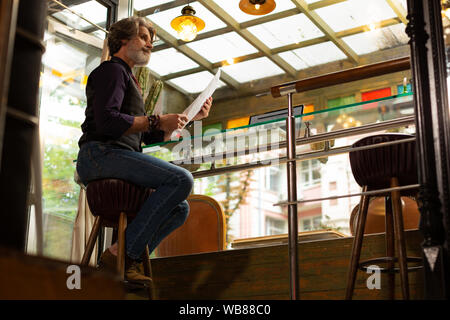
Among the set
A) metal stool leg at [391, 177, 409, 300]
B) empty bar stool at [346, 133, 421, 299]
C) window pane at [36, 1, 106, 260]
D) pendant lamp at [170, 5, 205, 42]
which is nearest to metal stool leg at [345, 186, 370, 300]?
empty bar stool at [346, 133, 421, 299]

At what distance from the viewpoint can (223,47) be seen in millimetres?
9609

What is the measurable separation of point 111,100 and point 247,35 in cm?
687

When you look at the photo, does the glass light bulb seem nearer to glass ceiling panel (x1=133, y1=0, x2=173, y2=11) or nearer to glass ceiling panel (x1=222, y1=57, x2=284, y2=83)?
glass ceiling panel (x1=133, y1=0, x2=173, y2=11)

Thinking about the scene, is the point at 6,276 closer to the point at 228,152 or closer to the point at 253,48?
the point at 228,152

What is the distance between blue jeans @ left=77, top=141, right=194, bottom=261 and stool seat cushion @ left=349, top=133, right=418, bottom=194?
72 cm

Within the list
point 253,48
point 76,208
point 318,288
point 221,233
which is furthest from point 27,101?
point 253,48

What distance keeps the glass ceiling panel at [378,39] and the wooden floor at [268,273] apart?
264 inches

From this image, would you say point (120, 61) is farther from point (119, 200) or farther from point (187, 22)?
point (187, 22)

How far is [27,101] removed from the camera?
167 cm

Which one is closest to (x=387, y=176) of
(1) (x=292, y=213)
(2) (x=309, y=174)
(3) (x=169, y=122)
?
(1) (x=292, y=213)

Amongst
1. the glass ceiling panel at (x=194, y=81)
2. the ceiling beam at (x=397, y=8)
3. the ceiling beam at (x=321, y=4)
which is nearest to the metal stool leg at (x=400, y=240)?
the ceiling beam at (x=321, y=4)

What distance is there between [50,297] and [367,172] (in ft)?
5.04

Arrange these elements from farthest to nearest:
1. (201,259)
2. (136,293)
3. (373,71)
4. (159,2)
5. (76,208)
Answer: (159,2) < (76,208) < (201,259) < (136,293) < (373,71)

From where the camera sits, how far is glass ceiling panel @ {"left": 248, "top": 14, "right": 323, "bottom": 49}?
8.84 meters
